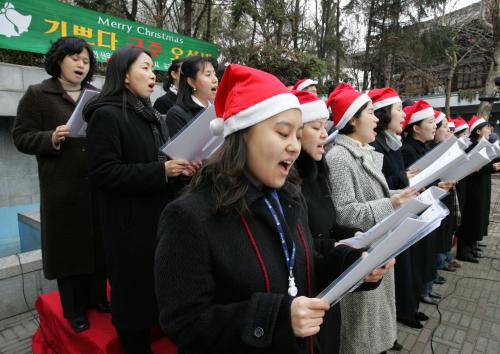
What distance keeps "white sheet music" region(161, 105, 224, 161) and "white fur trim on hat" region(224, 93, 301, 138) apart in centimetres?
53

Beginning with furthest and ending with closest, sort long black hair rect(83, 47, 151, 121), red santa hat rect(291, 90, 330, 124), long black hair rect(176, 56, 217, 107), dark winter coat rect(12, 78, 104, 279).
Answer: long black hair rect(176, 56, 217, 107) → dark winter coat rect(12, 78, 104, 279) → long black hair rect(83, 47, 151, 121) → red santa hat rect(291, 90, 330, 124)

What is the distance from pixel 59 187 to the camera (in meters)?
2.47

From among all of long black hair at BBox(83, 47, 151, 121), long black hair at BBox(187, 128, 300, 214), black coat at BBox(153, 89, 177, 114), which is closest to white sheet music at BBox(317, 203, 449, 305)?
long black hair at BBox(187, 128, 300, 214)

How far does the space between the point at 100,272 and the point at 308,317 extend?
2.10 m

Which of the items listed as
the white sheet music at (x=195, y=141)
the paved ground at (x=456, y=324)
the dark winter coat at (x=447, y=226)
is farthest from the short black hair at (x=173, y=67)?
the dark winter coat at (x=447, y=226)

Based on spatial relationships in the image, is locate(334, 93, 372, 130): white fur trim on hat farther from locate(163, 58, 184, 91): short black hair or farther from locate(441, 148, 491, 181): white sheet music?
locate(163, 58, 184, 91): short black hair

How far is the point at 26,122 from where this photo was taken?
98.5 inches

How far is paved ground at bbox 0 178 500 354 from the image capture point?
315 cm

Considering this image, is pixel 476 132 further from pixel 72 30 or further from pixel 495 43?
pixel 495 43

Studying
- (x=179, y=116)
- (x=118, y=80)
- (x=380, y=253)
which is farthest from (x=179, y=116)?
(x=380, y=253)

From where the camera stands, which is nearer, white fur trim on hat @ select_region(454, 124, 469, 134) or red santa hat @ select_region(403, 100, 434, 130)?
red santa hat @ select_region(403, 100, 434, 130)

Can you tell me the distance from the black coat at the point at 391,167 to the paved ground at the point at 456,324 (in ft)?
4.78

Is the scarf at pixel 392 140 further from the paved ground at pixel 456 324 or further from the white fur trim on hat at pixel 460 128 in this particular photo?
the white fur trim on hat at pixel 460 128

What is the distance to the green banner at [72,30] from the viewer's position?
5969 millimetres
